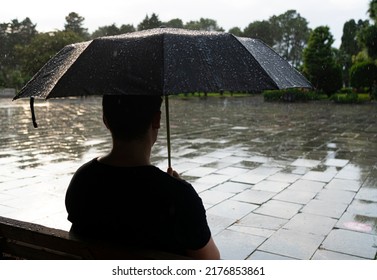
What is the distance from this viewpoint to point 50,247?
1.61 metres

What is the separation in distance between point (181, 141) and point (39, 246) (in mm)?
7656

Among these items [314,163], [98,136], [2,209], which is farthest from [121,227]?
[98,136]

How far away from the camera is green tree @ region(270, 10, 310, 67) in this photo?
2357 inches

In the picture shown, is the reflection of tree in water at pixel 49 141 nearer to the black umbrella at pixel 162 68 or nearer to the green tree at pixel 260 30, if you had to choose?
the black umbrella at pixel 162 68

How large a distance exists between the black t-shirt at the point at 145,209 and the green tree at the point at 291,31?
60294mm

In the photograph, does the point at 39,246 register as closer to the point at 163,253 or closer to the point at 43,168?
the point at 163,253

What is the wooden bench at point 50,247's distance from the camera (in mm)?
1444

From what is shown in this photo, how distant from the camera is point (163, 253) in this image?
1.42 m

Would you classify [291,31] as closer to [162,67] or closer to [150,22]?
[150,22]

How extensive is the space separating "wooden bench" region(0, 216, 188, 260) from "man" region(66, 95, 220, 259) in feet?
0.16

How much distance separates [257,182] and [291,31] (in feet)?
195

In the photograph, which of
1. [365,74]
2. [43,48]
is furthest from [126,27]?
[365,74]

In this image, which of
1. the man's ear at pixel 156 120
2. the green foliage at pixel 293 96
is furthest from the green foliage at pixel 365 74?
the man's ear at pixel 156 120
